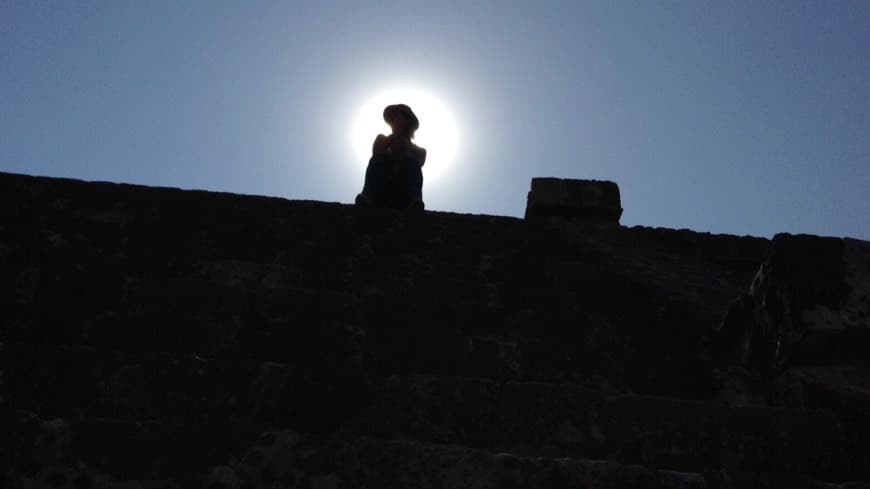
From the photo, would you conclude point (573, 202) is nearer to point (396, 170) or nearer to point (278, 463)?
point (396, 170)

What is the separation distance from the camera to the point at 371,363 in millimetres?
2477

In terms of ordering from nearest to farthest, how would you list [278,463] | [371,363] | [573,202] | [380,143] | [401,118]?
[278,463]
[371,363]
[573,202]
[380,143]
[401,118]

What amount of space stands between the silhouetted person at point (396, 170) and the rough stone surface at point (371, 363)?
132 centimetres

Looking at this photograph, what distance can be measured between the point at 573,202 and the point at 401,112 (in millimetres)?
1890

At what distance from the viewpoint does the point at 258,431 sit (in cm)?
166

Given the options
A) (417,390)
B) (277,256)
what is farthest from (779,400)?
(277,256)

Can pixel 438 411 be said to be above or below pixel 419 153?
below

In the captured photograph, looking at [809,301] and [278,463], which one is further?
[809,301]

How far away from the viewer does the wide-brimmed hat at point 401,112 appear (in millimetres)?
6020

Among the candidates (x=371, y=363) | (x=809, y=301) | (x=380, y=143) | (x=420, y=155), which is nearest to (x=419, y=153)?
(x=420, y=155)

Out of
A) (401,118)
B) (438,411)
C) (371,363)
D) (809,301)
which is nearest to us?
(438,411)

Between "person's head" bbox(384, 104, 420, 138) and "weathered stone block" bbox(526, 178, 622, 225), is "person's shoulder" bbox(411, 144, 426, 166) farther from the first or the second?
"weathered stone block" bbox(526, 178, 622, 225)

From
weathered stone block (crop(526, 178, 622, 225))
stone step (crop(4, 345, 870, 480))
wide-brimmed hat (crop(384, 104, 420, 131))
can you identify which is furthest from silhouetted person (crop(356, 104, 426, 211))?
stone step (crop(4, 345, 870, 480))

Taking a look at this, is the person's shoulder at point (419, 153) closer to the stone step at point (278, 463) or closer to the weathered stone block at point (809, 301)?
the weathered stone block at point (809, 301)
